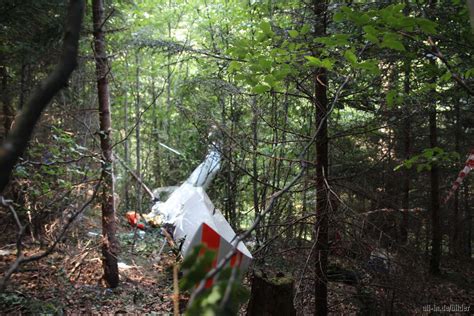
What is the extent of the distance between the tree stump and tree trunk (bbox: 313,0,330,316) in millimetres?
1360

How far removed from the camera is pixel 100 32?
6.44m

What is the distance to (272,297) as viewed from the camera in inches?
95.3

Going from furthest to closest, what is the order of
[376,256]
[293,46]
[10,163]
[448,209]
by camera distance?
[448,209] < [376,256] < [293,46] < [10,163]

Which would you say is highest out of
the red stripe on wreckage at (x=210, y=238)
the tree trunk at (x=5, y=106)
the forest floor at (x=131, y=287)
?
the tree trunk at (x=5, y=106)

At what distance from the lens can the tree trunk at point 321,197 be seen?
12.8 ft

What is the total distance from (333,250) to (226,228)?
347cm

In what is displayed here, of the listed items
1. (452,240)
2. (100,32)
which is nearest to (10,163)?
(100,32)

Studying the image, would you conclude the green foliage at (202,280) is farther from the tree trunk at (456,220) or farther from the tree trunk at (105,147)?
the tree trunk at (456,220)

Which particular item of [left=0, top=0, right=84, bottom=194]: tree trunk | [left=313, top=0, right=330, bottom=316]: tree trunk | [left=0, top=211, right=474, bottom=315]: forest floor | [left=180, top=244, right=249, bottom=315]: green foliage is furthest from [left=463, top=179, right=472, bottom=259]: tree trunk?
[left=0, top=0, right=84, bottom=194]: tree trunk

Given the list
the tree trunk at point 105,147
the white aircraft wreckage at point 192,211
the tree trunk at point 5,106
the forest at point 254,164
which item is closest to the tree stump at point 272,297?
the forest at point 254,164

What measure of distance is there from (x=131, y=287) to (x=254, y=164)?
3635 mm

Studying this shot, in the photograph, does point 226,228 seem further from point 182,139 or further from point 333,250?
point 182,139

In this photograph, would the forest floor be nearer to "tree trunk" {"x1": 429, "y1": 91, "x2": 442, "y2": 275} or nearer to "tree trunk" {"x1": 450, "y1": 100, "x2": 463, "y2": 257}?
"tree trunk" {"x1": 429, "y1": 91, "x2": 442, "y2": 275}

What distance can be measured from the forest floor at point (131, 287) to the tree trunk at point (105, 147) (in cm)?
25
